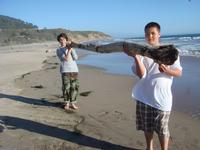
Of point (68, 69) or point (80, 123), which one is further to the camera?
point (68, 69)

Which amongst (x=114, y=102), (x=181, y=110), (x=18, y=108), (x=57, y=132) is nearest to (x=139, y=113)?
(x=57, y=132)

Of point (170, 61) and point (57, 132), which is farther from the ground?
point (170, 61)

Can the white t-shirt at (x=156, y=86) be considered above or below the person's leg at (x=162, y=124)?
above

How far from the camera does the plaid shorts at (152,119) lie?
4402mm

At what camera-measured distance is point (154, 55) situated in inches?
157

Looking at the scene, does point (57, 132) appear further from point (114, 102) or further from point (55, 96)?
point (55, 96)

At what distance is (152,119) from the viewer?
452cm

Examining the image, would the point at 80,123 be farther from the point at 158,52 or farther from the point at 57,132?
the point at 158,52

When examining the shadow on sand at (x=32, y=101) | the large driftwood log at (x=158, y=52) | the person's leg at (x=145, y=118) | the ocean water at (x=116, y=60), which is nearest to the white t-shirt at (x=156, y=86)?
the person's leg at (x=145, y=118)

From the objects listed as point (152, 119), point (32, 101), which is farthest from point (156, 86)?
point (32, 101)

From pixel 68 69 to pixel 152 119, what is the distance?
11.7 ft

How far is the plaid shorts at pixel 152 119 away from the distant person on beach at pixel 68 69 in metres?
3.30

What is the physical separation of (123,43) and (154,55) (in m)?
0.73

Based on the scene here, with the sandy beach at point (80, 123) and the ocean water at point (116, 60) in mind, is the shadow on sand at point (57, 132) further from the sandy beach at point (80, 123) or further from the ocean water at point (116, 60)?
the ocean water at point (116, 60)
